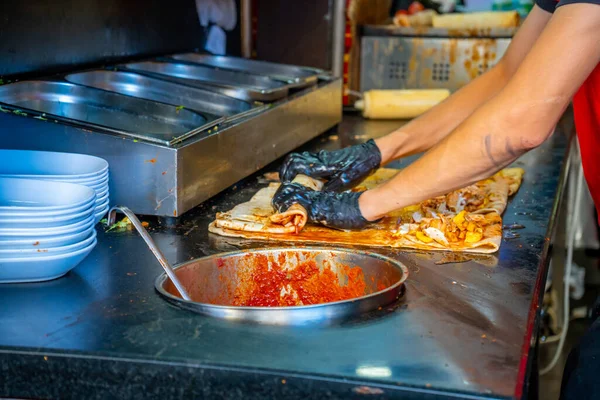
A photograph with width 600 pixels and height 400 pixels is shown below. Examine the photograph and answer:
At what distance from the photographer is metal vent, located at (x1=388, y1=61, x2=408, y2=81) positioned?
3.75 m

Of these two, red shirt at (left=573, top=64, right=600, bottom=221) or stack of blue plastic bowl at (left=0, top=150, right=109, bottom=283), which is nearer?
stack of blue plastic bowl at (left=0, top=150, right=109, bottom=283)

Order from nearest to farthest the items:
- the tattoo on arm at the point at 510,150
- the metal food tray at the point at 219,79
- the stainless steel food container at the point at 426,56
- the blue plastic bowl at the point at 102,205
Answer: the tattoo on arm at the point at 510,150, the blue plastic bowl at the point at 102,205, the metal food tray at the point at 219,79, the stainless steel food container at the point at 426,56

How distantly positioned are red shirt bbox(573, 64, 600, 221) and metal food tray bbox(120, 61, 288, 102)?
3.43 feet

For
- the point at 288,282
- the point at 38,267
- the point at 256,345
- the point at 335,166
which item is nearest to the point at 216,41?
the point at 335,166

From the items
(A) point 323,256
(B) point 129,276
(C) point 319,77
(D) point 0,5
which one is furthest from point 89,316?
(C) point 319,77

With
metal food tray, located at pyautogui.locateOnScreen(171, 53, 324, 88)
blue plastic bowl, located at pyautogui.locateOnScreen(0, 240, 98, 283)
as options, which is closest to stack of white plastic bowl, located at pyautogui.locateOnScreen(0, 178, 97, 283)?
blue plastic bowl, located at pyautogui.locateOnScreen(0, 240, 98, 283)

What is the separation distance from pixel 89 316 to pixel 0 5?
1268mm

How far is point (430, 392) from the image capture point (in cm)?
107

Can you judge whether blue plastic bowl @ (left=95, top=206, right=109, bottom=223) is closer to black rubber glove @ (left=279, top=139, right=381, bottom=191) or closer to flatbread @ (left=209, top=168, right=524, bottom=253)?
flatbread @ (left=209, top=168, right=524, bottom=253)

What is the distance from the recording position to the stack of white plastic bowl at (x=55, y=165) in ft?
5.77

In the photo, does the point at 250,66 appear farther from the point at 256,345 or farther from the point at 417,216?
the point at 256,345

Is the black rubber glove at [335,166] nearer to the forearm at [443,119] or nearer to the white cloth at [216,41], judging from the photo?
the forearm at [443,119]

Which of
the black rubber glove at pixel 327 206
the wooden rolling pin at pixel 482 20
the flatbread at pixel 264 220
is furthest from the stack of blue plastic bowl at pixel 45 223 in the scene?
the wooden rolling pin at pixel 482 20

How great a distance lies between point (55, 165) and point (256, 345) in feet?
2.81
